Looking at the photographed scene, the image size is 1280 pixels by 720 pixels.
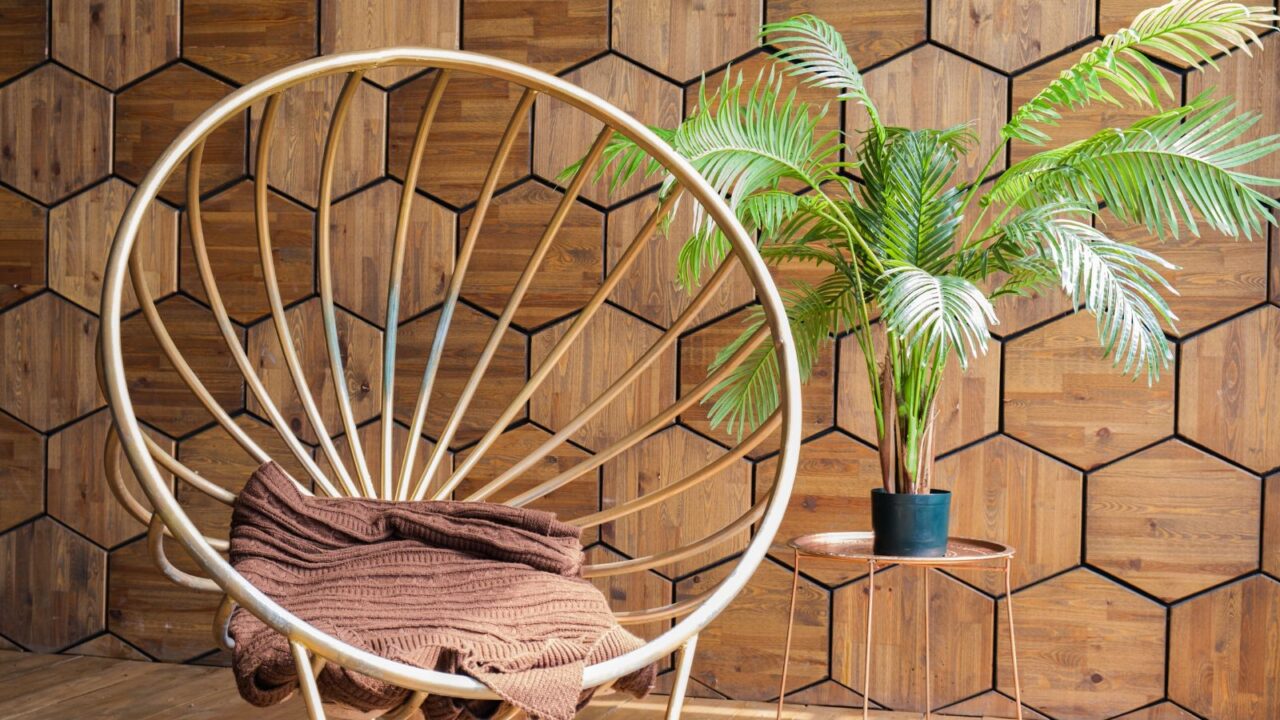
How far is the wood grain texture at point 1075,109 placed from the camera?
2000mm

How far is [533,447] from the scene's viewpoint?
2199mm

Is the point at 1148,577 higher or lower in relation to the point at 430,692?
lower

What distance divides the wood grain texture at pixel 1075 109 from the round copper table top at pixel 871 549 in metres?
0.73

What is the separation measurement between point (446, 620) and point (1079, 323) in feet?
4.58

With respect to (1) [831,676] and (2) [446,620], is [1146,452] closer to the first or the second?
(1) [831,676]

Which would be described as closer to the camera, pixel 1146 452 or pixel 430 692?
pixel 430 692

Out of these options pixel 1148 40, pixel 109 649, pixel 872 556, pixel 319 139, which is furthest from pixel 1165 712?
pixel 109 649

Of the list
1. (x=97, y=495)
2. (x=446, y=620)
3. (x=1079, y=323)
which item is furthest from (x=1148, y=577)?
(x=97, y=495)

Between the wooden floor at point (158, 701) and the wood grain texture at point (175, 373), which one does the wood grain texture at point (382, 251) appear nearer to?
the wood grain texture at point (175, 373)

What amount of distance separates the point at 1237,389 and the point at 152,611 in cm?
212

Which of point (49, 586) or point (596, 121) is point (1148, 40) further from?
point (49, 586)

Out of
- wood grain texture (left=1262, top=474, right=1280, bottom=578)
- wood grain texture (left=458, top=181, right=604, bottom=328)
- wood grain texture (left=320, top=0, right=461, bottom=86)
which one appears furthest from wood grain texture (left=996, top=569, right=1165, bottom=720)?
wood grain texture (left=320, top=0, right=461, bottom=86)

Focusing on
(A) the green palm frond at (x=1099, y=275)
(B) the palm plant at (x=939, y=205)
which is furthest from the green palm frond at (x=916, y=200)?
(A) the green palm frond at (x=1099, y=275)

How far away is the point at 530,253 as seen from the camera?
2188 mm
